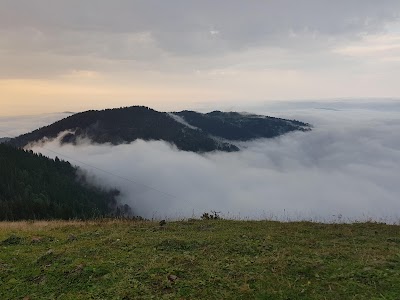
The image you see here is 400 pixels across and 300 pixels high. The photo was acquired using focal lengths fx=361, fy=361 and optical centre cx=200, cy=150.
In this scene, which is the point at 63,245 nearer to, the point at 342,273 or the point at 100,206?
the point at 342,273

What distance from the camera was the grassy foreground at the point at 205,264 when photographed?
854 cm

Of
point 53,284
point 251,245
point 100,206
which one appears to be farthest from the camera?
point 100,206

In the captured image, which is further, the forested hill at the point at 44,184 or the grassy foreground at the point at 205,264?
the forested hill at the point at 44,184

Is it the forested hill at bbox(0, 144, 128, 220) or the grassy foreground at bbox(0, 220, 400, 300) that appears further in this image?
the forested hill at bbox(0, 144, 128, 220)

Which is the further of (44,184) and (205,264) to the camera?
(44,184)

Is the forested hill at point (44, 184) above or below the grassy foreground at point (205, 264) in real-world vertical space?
below

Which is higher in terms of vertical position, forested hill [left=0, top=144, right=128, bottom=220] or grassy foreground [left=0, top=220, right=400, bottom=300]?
grassy foreground [left=0, top=220, right=400, bottom=300]

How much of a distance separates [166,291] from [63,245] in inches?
254

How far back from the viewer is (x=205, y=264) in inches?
407

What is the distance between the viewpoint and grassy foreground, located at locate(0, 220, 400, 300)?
28.0 ft

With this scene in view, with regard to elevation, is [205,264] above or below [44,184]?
above

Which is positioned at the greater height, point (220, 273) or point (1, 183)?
point (220, 273)

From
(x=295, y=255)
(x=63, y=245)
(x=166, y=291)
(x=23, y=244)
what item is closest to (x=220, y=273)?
(x=166, y=291)

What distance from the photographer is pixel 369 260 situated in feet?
33.2
